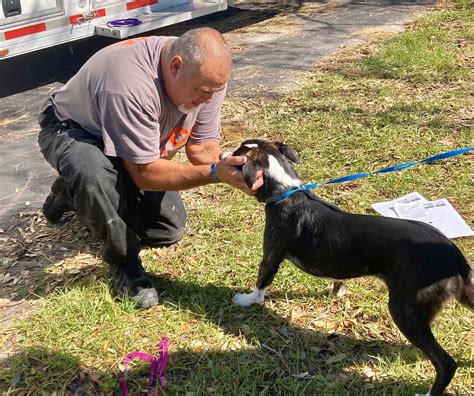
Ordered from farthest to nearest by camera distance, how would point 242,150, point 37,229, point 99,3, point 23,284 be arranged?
1. point 99,3
2. point 37,229
3. point 23,284
4. point 242,150

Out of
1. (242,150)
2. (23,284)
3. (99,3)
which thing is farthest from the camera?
(99,3)

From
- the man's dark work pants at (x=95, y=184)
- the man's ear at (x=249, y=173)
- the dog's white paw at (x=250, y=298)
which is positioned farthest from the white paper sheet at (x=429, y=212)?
the man's dark work pants at (x=95, y=184)

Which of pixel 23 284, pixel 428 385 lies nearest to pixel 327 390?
pixel 428 385

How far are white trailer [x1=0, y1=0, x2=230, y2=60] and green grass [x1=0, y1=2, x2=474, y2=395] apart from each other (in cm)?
308

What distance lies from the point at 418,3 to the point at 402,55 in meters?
3.19

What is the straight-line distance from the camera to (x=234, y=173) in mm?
2961

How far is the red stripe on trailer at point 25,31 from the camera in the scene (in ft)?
19.8

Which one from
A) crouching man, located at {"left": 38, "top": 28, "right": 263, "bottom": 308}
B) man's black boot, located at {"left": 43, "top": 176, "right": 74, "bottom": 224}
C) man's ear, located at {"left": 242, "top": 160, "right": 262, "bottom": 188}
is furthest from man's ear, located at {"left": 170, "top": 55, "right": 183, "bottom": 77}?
man's black boot, located at {"left": 43, "top": 176, "right": 74, "bottom": 224}

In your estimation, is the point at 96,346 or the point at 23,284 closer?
the point at 96,346

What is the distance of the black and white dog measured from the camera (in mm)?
2561

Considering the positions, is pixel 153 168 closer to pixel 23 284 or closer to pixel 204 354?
pixel 204 354

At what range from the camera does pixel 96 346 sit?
10.2ft

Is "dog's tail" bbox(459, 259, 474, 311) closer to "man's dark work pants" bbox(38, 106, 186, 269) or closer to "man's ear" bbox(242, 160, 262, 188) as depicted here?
"man's ear" bbox(242, 160, 262, 188)

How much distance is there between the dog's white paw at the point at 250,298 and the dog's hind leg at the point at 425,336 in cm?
92
